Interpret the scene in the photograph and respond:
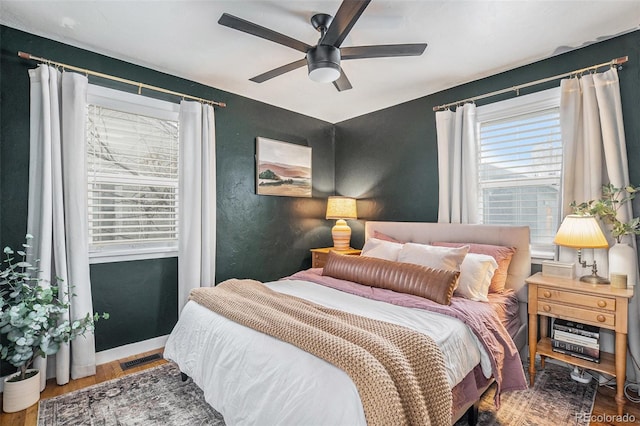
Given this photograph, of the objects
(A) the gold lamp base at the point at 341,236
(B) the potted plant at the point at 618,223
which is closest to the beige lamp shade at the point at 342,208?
(A) the gold lamp base at the point at 341,236

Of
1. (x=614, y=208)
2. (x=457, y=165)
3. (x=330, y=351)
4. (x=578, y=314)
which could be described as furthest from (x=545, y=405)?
(x=457, y=165)

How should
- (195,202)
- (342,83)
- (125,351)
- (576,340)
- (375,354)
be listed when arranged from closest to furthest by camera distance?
1. (375,354)
2. (576,340)
3. (342,83)
4. (125,351)
5. (195,202)

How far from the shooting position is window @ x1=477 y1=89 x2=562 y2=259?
2770 millimetres

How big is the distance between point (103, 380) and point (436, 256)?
2.76m

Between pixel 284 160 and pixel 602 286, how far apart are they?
10.6 feet

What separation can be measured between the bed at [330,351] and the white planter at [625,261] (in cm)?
54

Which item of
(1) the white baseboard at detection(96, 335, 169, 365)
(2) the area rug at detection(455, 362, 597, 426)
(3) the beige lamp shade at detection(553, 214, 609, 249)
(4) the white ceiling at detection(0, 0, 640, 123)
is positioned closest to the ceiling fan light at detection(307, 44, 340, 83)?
(4) the white ceiling at detection(0, 0, 640, 123)

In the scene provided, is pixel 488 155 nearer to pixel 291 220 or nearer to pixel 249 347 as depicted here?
pixel 291 220

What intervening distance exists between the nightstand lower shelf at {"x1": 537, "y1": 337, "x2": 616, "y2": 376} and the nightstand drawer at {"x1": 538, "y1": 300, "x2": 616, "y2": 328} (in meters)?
0.31

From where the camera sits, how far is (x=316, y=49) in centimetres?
206

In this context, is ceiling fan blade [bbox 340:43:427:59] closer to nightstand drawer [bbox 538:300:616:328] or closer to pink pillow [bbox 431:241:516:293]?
pink pillow [bbox 431:241:516:293]

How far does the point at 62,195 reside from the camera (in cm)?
245

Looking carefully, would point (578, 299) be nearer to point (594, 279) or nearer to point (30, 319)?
point (594, 279)

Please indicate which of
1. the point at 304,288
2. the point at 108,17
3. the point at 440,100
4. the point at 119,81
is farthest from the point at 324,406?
the point at 440,100
